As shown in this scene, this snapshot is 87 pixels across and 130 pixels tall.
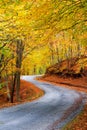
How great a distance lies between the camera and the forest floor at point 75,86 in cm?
1533

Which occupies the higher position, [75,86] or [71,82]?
[71,82]

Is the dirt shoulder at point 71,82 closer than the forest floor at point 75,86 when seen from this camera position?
No

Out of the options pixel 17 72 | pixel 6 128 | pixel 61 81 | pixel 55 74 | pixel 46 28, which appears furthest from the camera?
pixel 55 74

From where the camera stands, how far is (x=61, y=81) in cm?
5306

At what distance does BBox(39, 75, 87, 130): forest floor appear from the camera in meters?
15.3

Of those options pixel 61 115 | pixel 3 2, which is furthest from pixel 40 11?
pixel 61 115

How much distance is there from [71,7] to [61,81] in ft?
137

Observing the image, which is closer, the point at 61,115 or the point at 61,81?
the point at 61,115

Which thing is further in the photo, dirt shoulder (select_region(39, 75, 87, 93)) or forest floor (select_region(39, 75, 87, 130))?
dirt shoulder (select_region(39, 75, 87, 93))

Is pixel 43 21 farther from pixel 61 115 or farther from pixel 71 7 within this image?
pixel 61 115

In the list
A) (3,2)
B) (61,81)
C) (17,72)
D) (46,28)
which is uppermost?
(3,2)

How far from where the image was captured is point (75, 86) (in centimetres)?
4609

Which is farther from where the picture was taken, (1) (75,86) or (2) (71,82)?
(2) (71,82)

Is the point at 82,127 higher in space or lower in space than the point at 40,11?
lower
